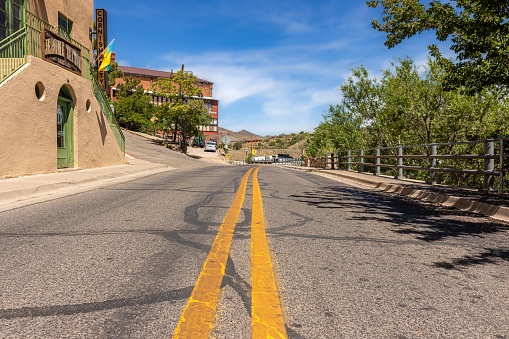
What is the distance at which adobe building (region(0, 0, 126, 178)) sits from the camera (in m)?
10.3

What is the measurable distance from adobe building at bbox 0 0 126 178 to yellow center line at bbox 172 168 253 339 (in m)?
8.70

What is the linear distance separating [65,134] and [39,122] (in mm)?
2173

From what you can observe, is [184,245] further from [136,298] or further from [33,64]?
[33,64]

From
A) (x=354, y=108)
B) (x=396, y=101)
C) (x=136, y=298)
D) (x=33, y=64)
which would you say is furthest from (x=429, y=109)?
(x=136, y=298)

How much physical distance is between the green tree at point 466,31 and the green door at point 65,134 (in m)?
10.6

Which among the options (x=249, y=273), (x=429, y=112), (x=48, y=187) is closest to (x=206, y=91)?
(x=429, y=112)

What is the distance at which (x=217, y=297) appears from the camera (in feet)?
8.14

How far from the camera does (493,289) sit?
9.31 feet

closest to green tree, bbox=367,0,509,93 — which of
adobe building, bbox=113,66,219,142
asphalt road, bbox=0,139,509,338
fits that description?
asphalt road, bbox=0,139,509,338

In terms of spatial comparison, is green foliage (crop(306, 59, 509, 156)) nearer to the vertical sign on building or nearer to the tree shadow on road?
the tree shadow on road

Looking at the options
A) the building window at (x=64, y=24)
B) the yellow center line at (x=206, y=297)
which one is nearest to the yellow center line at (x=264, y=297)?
the yellow center line at (x=206, y=297)

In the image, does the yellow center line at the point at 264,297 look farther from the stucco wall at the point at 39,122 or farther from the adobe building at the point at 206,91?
the adobe building at the point at 206,91

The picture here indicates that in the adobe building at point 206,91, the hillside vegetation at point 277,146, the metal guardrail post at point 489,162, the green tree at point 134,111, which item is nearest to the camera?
the metal guardrail post at point 489,162

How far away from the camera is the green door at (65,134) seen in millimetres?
13195
